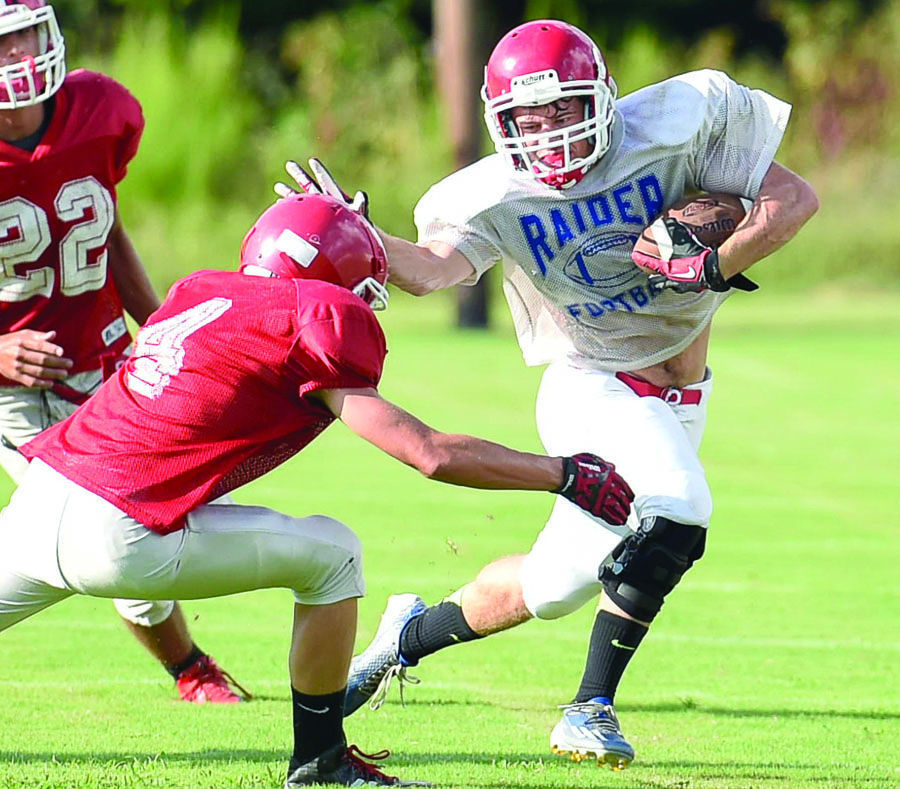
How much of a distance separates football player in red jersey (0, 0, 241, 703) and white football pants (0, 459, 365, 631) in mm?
1148

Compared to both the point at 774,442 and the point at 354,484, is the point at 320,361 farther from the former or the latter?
the point at 774,442

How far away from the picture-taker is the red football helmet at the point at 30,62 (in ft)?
15.4

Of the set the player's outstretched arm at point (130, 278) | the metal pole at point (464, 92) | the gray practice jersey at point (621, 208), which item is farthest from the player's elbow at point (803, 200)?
the metal pole at point (464, 92)

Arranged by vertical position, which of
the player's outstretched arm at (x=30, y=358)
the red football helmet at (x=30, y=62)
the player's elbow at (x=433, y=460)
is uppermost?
the red football helmet at (x=30, y=62)

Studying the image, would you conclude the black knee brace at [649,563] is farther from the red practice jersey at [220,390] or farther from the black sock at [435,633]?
the red practice jersey at [220,390]

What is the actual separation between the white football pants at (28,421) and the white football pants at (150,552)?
1.21 meters

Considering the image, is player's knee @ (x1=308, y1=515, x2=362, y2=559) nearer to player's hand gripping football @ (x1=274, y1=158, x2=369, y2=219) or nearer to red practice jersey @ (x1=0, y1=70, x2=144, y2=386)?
player's hand gripping football @ (x1=274, y1=158, x2=369, y2=219)

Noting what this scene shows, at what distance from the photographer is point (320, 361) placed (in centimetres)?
348

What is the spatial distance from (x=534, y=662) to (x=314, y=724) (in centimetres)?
178

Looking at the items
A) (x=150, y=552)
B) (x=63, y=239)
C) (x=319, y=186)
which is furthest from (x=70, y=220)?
(x=150, y=552)

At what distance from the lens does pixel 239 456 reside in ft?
11.9

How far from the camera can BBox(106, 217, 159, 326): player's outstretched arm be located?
5.23 metres

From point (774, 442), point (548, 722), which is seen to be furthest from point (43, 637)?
point (774, 442)

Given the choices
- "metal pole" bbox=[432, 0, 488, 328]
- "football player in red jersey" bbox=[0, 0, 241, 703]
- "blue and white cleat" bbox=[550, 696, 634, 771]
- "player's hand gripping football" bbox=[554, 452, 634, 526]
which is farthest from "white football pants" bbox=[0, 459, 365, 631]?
"metal pole" bbox=[432, 0, 488, 328]
